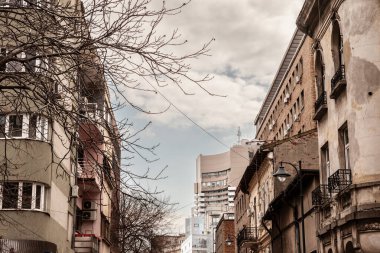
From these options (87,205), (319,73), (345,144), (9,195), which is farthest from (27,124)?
(87,205)

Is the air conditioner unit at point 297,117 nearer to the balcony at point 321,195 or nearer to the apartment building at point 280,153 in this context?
the apartment building at point 280,153

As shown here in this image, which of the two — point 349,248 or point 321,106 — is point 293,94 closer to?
point 321,106

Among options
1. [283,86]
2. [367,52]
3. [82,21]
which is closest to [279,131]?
[283,86]

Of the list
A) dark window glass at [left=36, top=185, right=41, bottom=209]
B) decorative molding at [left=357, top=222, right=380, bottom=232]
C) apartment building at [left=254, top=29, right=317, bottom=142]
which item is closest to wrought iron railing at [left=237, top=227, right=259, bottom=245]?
apartment building at [left=254, top=29, right=317, bottom=142]

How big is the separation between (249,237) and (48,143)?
37.8 m

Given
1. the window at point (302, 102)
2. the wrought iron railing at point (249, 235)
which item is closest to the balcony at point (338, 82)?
the wrought iron railing at point (249, 235)

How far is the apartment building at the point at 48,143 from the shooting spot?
36.6 ft

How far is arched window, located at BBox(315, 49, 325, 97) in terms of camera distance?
26422 millimetres

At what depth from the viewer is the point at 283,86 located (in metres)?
63.3

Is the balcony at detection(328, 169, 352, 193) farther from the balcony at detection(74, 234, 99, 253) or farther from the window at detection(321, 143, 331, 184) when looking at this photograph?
the balcony at detection(74, 234, 99, 253)

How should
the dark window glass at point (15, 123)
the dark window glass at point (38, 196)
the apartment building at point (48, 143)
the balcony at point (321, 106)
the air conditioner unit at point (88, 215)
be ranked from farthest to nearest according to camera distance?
the air conditioner unit at point (88, 215) < the dark window glass at point (38, 196) < the balcony at point (321, 106) < the dark window glass at point (15, 123) < the apartment building at point (48, 143)

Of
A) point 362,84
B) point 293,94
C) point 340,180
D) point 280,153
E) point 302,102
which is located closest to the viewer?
point 362,84

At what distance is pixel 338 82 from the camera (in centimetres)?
2234

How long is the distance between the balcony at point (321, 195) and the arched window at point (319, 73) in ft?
11.8
